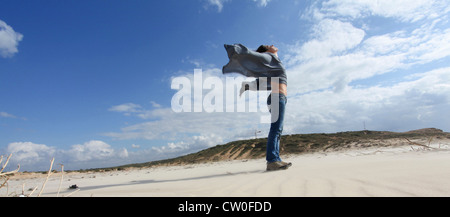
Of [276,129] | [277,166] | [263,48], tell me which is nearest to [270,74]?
[263,48]

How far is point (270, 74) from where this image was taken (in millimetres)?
4102

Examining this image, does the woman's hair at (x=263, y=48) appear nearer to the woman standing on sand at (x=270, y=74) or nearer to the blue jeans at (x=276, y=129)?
the woman standing on sand at (x=270, y=74)

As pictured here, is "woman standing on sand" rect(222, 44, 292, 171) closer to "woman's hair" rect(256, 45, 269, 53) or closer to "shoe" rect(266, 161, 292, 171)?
"shoe" rect(266, 161, 292, 171)

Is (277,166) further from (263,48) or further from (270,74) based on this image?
(263,48)

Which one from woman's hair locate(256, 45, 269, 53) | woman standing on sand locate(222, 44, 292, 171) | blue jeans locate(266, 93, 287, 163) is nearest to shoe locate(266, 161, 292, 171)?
woman standing on sand locate(222, 44, 292, 171)

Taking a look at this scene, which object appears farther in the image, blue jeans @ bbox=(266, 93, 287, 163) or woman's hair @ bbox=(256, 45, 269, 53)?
woman's hair @ bbox=(256, 45, 269, 53)

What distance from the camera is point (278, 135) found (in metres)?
3.95

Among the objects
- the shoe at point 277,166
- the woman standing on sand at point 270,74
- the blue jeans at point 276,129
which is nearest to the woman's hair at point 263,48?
the woman standing on sand at point 270,74

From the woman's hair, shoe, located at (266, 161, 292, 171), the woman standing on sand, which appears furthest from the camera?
the woman's hair

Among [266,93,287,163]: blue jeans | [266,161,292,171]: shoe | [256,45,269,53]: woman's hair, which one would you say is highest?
[256,45,269,53]: woman's hair

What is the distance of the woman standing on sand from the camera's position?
3.77m
